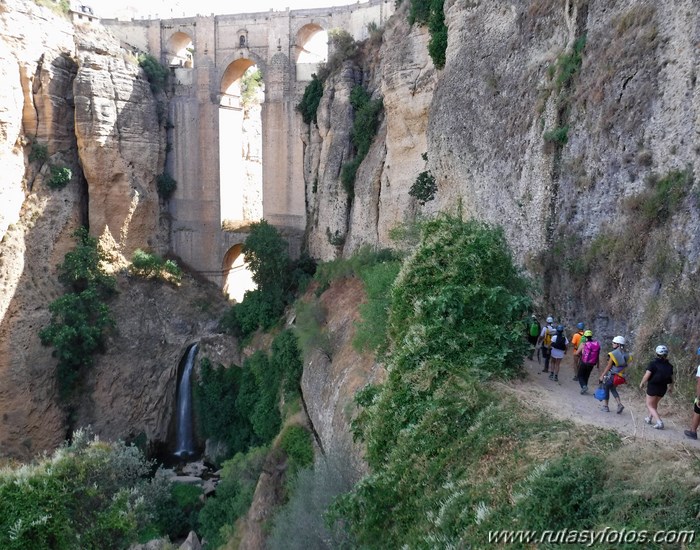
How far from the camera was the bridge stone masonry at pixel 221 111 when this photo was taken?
26.0 m

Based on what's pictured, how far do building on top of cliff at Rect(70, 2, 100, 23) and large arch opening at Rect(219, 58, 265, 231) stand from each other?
6.11 metres

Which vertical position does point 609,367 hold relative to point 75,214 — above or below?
below

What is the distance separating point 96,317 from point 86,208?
198 inches

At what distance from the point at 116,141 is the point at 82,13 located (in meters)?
6.15

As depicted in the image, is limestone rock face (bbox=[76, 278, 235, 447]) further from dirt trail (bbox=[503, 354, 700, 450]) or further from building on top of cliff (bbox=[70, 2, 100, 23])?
dirt trail (bbox=[503, 354, 700, 450])

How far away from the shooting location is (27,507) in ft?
36.4

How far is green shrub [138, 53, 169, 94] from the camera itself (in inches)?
1029

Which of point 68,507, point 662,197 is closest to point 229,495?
point 68,507

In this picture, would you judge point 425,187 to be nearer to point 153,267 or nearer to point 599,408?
point 599,408

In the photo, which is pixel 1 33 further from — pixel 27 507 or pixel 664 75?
pixel 664 75

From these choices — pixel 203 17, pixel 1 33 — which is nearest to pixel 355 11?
pixel 203 17

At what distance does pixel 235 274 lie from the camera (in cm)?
2894

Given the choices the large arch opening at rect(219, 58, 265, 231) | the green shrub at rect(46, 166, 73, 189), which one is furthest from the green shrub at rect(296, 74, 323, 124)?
the green shrub at rect(46, 166, 73, 189)

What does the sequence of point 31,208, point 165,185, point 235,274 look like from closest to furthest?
point 31,208
point 165,185
point 235,274
